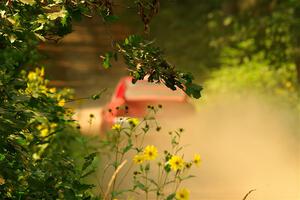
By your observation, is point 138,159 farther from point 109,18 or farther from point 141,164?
point 109,18

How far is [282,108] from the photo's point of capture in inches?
672

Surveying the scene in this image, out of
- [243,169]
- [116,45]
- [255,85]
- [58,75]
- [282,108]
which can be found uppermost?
[58,75]

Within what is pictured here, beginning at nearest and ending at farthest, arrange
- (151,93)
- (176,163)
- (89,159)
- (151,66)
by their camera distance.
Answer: (151,66), (89,159), (176,163), (151,93)

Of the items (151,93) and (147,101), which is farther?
(151,93)

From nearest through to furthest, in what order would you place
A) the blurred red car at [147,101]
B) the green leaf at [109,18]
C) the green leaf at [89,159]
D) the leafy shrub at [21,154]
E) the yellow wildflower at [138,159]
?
the green leaf at [109,18] → the leafy shrub at [21,154] → the green leaf at [89,159] → the yellow wildflower at [138,159] → the blurred red car at [147,101]

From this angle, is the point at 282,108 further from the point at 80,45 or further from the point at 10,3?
the point at 80,45

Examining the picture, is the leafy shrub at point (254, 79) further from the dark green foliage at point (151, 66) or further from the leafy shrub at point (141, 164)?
the dark green foliage at point (151, 66)

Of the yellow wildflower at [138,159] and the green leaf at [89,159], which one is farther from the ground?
the yellow wildflower at [138,159]

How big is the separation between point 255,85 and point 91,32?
58.7 feet

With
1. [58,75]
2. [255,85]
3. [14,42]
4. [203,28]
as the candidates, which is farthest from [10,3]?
[58,75]

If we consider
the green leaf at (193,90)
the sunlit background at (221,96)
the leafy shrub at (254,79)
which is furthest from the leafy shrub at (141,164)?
the leafy shrub at (254,79)

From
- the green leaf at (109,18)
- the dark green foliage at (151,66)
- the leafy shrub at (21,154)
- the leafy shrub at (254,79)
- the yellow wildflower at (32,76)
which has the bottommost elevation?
the leafy shrub at (21,154)

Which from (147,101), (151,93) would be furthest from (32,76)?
(151,93)

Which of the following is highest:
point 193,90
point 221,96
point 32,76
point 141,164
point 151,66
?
point 221,96
